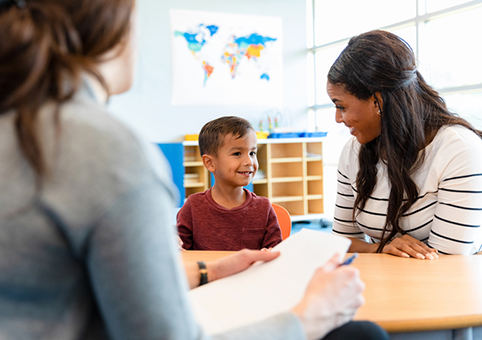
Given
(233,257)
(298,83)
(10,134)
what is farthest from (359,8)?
(10,134)

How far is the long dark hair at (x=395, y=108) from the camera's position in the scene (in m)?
1.53

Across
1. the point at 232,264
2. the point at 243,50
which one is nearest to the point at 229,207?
the point at 232,264

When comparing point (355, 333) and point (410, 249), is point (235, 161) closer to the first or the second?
point (410, 249)

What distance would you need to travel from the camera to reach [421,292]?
959 millimetres

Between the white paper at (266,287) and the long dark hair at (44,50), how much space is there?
0.45 meters

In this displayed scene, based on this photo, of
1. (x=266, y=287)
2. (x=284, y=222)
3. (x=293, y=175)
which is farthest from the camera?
(x=293, y=175)

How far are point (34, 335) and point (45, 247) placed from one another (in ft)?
0.34

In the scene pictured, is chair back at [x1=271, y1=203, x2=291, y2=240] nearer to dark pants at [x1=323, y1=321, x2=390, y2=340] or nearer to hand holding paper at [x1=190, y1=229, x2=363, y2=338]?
hand holding paper at [x1=190, y1=229, x2=363, y2=338]

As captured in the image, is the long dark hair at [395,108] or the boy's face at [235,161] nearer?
the long dark hair at [395,108]

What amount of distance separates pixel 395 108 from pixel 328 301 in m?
1.11

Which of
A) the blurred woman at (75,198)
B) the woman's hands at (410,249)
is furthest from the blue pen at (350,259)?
the woman's hands at (410,249)

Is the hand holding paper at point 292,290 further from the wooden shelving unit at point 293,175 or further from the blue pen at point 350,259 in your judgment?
the wooden shelving unit at point 293,175

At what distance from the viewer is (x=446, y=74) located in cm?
452

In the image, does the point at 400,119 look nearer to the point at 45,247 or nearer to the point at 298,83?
the point at 45,247
